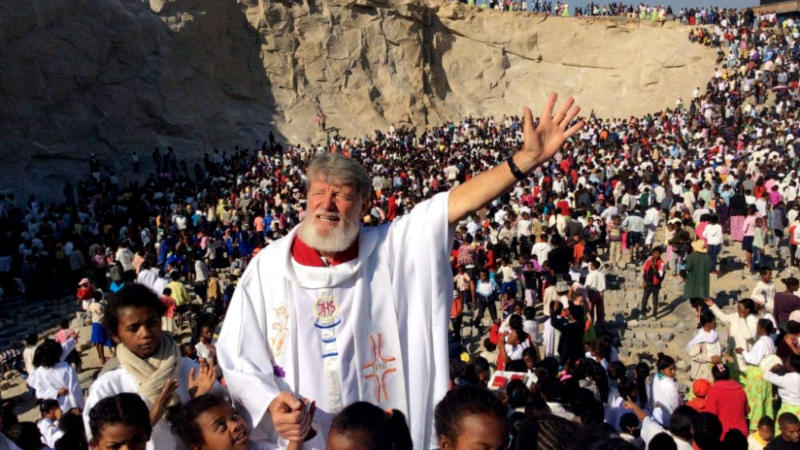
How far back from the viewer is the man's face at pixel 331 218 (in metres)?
3.10

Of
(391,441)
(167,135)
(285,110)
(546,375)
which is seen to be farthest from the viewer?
(285,110)

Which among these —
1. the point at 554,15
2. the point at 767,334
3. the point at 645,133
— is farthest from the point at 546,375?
the point at 554,15

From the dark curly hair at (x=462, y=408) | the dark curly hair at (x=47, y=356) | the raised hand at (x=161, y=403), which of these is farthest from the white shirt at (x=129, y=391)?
the dark curly hair at (x=47, y=356)

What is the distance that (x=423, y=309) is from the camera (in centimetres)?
311

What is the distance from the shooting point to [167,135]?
92.9 feet

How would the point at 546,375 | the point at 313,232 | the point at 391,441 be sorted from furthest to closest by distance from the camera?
the point at 546,375 → the point at 313,232 → the point at 391,441

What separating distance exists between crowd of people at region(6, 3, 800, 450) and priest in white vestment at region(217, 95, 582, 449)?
7.9 inches

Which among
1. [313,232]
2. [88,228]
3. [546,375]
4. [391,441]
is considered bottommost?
[88,228]

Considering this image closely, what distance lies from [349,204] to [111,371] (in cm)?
130

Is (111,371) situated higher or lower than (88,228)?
higher

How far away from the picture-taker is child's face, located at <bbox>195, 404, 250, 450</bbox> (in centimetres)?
283

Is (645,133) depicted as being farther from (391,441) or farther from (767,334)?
(391,441)

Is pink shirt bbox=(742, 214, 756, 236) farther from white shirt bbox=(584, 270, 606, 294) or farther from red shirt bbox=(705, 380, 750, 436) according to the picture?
red shirt bbox=(705, 380, 750, 436)

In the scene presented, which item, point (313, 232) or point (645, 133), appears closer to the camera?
point (313, 232)
